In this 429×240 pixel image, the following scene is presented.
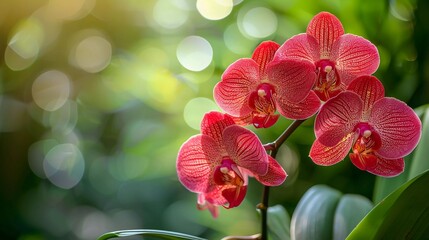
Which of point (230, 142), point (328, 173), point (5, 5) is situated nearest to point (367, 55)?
point (230, 142)

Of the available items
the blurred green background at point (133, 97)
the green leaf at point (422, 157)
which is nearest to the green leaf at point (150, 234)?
the green leaf at point (422, 157)

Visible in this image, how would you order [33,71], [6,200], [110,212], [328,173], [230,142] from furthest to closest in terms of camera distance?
1. [33,71]
2. [110,212]
3. [6,200]
4. [328,173]
5. [230,142]

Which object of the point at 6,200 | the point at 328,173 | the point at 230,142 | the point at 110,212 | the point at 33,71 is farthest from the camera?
the point at 33,71

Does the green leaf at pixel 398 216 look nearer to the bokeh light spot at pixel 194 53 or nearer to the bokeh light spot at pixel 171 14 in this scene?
the bokeh light spot at pixel 194 53

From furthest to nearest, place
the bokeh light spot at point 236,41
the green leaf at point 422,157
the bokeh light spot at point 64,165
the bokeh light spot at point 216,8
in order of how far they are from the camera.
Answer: the bokeh light spot at point 64,165, the bokeh light spot at point 216,8, the bokeh light spot at point 236,41, the green leaf at point 422,157

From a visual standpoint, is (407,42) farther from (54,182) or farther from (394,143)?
(54,182)

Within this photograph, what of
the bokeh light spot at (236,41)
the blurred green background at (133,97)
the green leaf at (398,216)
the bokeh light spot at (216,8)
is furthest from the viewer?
the bokeh light spot at (216,8)
